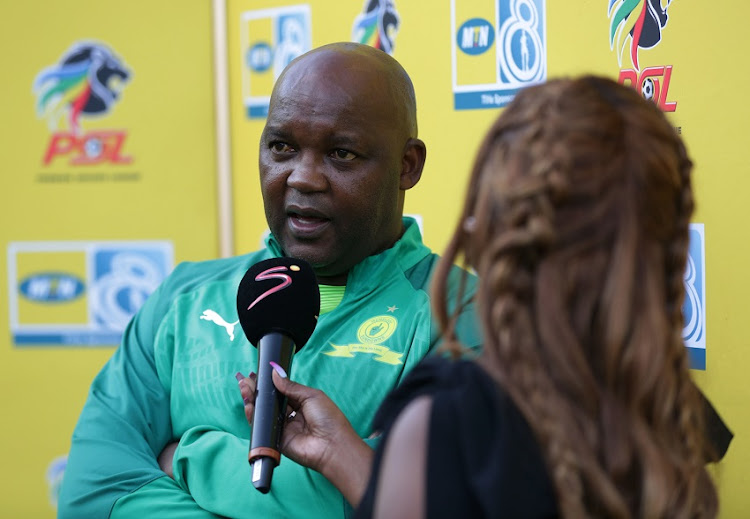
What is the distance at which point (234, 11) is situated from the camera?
346cm

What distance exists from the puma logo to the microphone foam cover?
300 millimetres

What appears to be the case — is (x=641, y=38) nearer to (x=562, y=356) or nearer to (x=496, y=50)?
(x=496, y=50)

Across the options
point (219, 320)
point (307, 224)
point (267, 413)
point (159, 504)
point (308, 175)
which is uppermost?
point (308, 175)

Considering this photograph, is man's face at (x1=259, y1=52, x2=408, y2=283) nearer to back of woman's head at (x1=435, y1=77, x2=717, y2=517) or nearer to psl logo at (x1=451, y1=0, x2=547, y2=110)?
psl logo at (x1=451, y1=0, x2=547, y2=110)

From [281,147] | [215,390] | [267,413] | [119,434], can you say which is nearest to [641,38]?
[281,147]

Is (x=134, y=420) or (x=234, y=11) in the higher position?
(x=234, y=11)

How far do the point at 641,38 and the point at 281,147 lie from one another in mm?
1082

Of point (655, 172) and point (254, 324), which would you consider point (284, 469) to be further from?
point (655, 172)

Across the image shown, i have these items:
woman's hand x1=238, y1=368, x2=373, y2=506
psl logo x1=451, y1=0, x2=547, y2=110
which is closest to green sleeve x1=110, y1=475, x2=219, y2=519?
woman's hand x1=238, y1=368, x2=373, y2=506

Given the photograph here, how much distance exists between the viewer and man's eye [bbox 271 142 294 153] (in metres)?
2.31

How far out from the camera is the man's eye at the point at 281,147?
91.0 inches

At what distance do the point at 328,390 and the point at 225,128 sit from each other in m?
1.60

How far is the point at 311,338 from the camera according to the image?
2.24 m

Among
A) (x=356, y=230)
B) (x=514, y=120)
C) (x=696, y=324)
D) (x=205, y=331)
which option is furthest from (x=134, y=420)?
(x=696, y=324)
